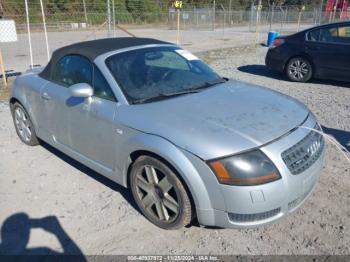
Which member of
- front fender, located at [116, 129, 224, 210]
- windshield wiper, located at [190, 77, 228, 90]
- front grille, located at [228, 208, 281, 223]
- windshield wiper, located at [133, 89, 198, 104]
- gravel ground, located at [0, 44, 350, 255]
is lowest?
gravel ground, located at [0, 44, 350, 255]

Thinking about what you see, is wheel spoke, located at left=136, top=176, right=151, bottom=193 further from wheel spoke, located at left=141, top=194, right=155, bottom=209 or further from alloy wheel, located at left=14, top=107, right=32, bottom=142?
alloy wheel, located at left=14, top=107, right=32, bottom=142

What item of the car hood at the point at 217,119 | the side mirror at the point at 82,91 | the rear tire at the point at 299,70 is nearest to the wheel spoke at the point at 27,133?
the side mirror at the point at 82,91

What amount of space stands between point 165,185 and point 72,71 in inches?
73.9

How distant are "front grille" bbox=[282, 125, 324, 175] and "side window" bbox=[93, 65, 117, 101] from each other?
5.46 ft

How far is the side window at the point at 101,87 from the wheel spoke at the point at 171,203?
1067 mm

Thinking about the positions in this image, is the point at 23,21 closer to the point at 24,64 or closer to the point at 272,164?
the point at 24,64

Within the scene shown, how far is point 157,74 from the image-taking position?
11.5 feet

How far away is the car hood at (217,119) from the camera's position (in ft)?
8.30

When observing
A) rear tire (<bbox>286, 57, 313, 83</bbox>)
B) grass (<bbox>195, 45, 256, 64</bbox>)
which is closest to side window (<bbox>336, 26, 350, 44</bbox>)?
rear tire (<bbox>286, 57, 313, 83</bbox>)

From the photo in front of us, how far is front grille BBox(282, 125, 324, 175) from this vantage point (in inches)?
101

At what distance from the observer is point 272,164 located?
8.09 ft

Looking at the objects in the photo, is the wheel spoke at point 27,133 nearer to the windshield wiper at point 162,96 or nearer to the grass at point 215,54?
the windshield wiper at point 162,96

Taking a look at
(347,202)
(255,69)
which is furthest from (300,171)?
(255,69)

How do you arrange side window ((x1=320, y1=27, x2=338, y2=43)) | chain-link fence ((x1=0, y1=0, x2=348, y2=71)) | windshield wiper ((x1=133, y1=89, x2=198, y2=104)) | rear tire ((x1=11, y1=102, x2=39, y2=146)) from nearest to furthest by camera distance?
windshield wiper ((x1=133, y1=89, x2=198, y2=104)) < rear tire ((x1=11, y1=102, x2=39, y2=146)) < side window ((x1=320, y1=27, x2=338, y2=43)) < chain-link fence ((x1=0, y1=0, x2=348, y2=71))
